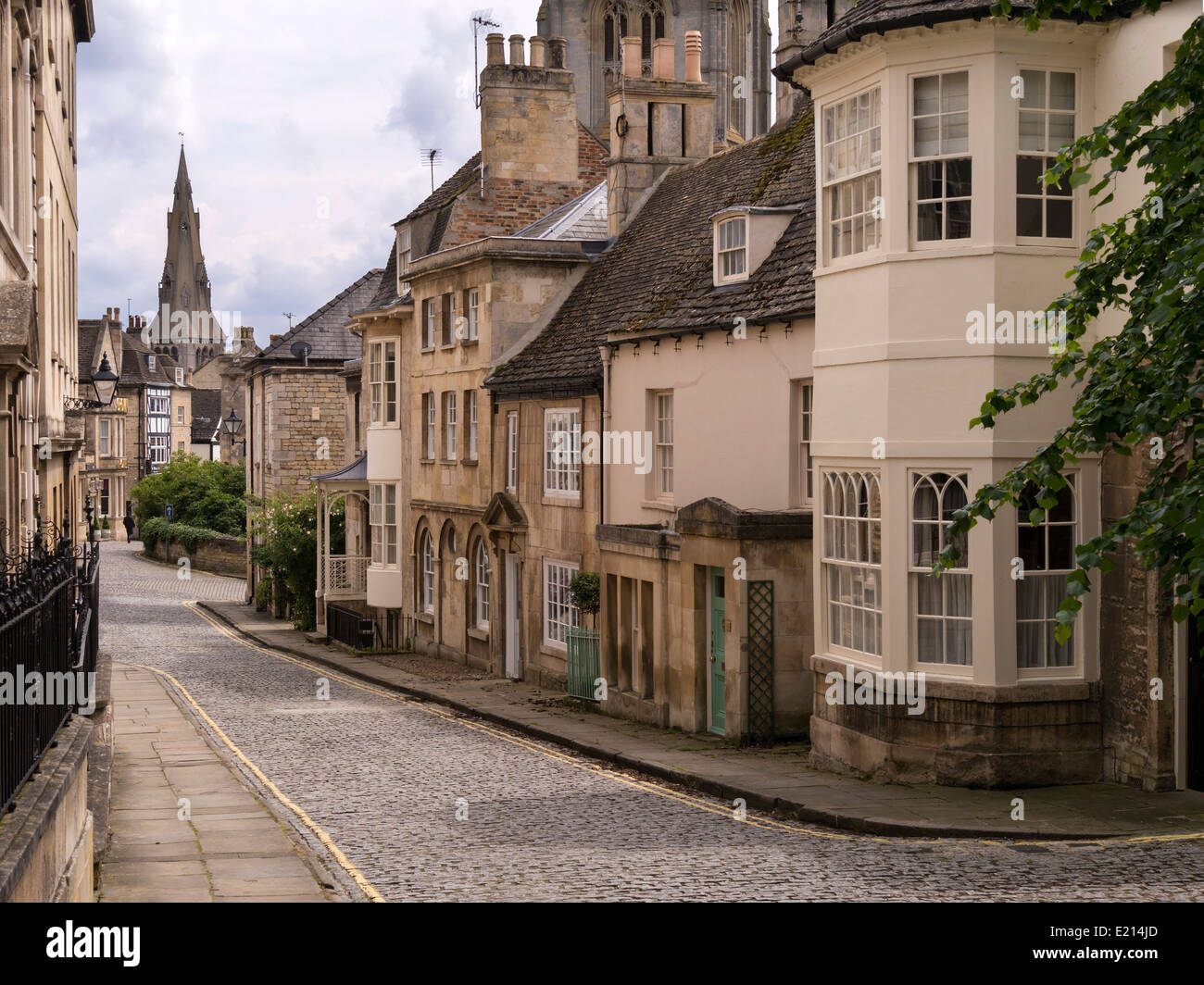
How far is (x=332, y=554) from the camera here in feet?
145

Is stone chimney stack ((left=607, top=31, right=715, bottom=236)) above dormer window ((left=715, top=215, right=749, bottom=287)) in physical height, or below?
above

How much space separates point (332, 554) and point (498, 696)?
19128 mm

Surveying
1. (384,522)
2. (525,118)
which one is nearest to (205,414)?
(384,522)

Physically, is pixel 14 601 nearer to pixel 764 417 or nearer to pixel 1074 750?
pixel 1074 750

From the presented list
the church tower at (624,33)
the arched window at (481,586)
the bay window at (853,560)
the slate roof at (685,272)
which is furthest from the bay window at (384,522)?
the church tower at (624,33)

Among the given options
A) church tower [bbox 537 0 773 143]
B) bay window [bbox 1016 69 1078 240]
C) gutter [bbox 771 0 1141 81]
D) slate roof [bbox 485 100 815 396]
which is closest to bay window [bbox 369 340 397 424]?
slate roof [bbox 485 100 815 396]

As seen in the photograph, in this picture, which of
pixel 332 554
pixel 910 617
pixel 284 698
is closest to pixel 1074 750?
pixel 910 617

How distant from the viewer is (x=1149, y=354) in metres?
9.80

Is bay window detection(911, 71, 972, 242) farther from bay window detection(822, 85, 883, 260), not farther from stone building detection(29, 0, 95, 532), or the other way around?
stone building detection(29, 0, 95, 532)

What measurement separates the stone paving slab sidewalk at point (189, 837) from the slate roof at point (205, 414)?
10551cm

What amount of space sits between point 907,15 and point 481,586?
1887 centimetres

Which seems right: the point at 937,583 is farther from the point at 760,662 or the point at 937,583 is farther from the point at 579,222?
the point at 579,222

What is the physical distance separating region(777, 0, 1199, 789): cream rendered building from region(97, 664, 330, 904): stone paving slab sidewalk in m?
6.33

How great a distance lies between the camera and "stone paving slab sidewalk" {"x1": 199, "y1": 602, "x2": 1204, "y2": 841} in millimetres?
13094
